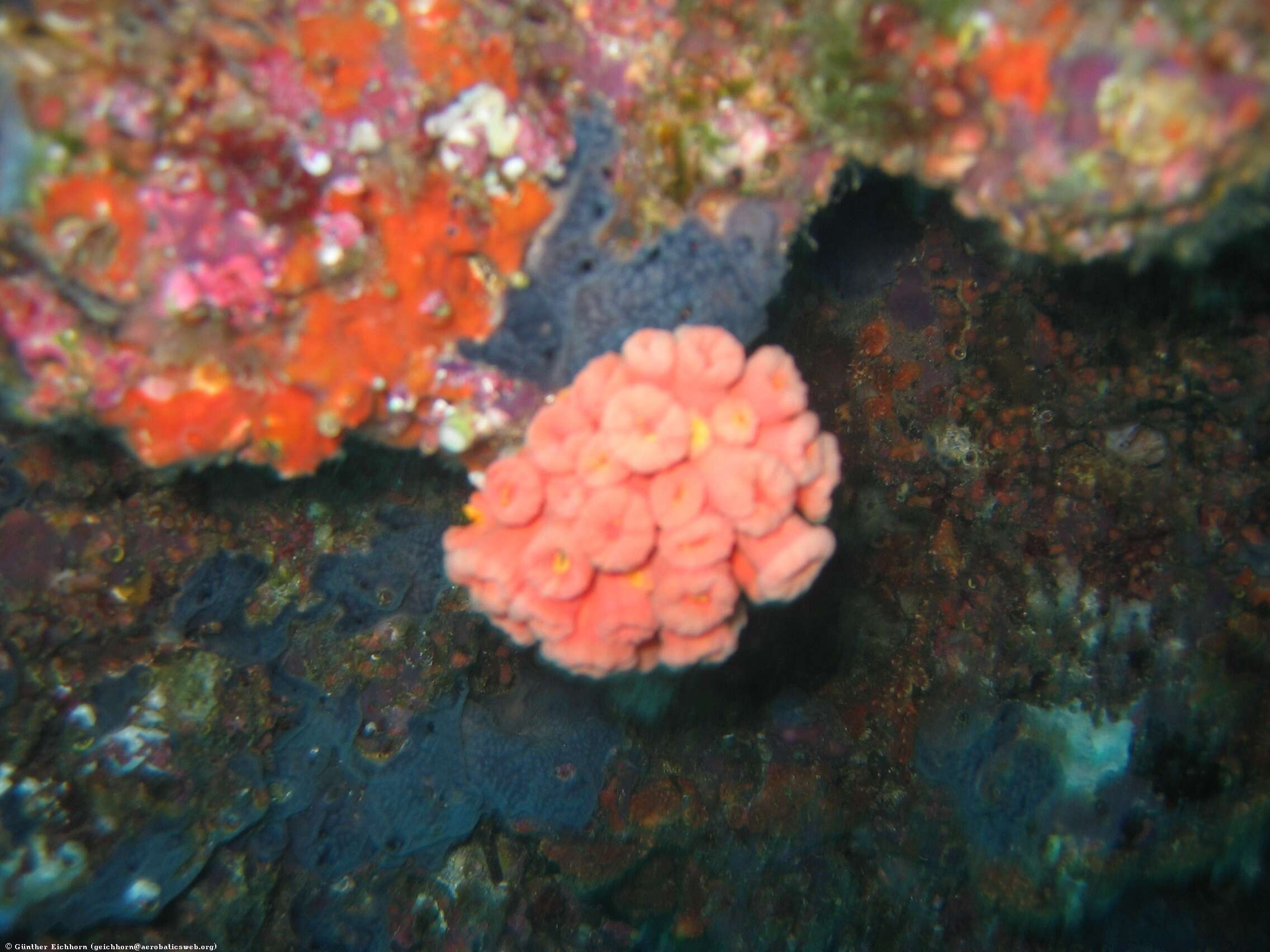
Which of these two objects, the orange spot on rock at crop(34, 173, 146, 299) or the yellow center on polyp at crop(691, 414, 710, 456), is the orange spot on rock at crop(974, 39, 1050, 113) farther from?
the orange spot on rock at crop(34, 173, 146, 299)

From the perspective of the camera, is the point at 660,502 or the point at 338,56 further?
the point at 660,502

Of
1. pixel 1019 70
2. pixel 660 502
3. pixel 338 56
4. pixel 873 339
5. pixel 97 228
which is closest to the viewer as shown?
pixel 1019 70

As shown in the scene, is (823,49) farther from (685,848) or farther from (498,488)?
(685,848)

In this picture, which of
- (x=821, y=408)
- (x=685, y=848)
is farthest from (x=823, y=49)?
(x=685, y=848)

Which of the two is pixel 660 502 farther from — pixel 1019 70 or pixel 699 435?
pixel 1019 70

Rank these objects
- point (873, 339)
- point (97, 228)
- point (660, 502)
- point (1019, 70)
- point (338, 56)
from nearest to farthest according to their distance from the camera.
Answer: point (1019, 70)
point (97, 228)
point (338, 56)
point (660, 502)
point (873, 339)

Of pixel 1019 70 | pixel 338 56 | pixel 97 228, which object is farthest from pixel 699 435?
pixel 97 228

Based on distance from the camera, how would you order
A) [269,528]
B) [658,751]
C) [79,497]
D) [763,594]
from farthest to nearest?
[658,751] < [269,528] < [79,497] < [763,594]

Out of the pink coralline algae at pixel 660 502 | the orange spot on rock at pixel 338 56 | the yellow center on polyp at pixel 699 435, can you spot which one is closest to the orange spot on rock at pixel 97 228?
the orange spot on rock at pixel 338 56

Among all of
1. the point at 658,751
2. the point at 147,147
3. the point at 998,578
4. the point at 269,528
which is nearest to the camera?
the point at 147,147
